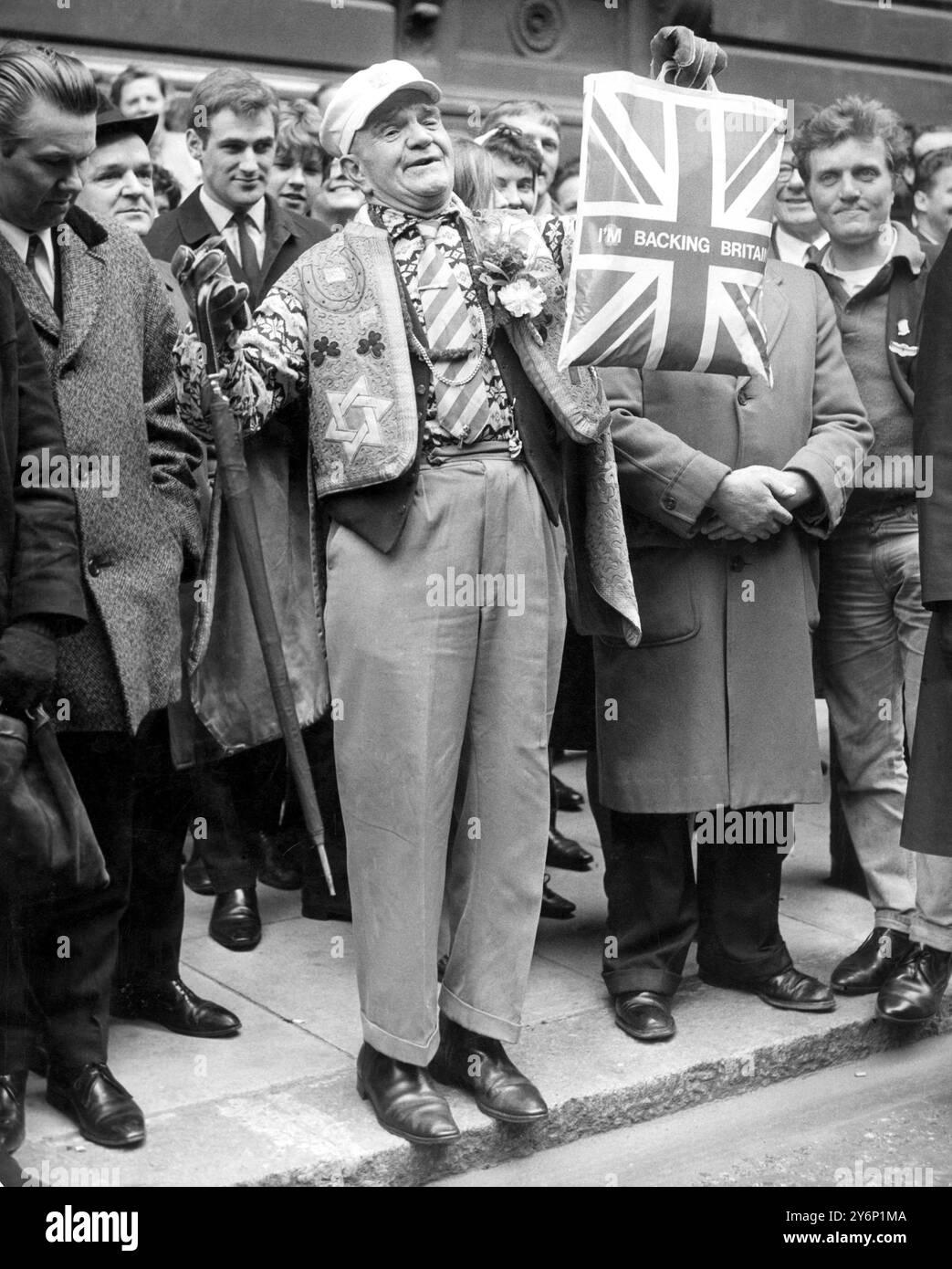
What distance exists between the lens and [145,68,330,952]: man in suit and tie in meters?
4.75

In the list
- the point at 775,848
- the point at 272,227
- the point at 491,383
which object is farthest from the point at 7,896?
the point at 272,227

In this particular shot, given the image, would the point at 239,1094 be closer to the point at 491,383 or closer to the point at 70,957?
the point at 70,957

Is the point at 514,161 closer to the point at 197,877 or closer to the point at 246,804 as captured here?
the point at 246,804

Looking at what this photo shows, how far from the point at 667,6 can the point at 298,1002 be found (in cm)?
530

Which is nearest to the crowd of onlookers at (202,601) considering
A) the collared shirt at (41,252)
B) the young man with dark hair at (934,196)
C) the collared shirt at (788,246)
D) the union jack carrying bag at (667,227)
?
the collared shirt at (41,252)

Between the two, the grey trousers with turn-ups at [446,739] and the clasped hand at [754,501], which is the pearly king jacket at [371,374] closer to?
the grey trousers with turn-ups at [446,739]

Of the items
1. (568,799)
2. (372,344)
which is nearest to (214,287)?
(372,344)

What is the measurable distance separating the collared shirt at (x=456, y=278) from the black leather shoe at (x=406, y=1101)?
4.21ft

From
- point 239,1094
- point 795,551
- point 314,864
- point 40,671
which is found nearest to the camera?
point 40,671

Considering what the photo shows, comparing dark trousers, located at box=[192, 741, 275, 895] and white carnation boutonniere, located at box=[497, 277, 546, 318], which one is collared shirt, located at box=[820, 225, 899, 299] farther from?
dark trousers, located at box=[192, 741, 275, 895]

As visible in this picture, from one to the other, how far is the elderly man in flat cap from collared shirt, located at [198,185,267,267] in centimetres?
130

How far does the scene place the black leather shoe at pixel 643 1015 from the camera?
420 centimetres

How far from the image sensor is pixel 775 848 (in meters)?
4.40

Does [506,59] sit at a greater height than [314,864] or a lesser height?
greater
